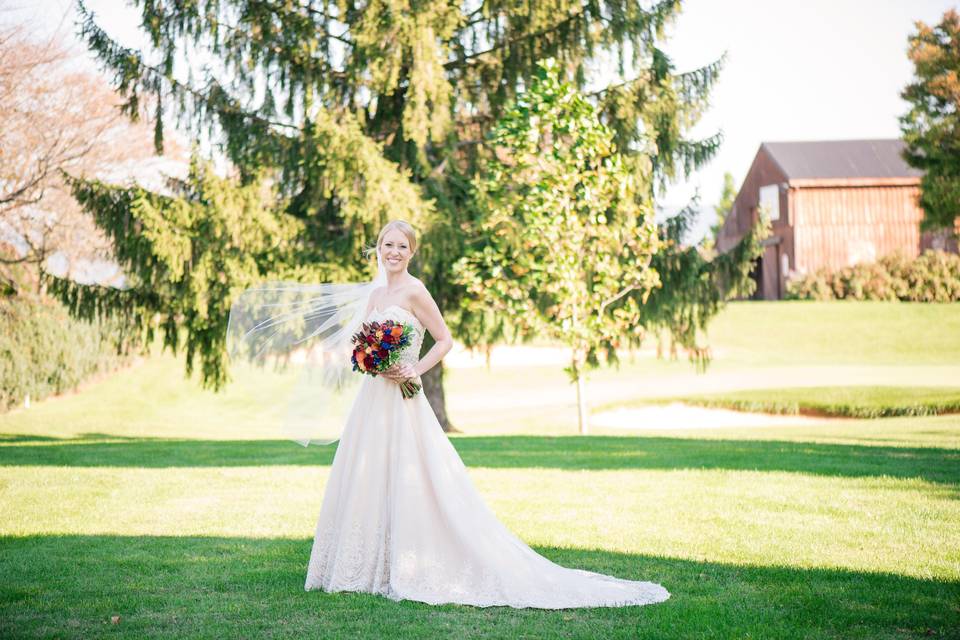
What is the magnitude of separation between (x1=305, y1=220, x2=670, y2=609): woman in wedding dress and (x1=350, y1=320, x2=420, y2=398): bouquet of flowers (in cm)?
11

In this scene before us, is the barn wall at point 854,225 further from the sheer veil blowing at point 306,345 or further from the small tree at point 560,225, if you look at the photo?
the sheer veil blowing at point 306,345

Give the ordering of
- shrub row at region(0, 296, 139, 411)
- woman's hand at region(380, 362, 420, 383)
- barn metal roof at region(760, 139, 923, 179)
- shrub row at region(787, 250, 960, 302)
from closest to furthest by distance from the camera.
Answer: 1. woman's hand at region(380, 362, 420, 383)
2. shrub row at region(0, 296, 139, 411)
3. shrub row at region(787, 250, 960, 302)
4. barn metal roof at region(760, 139, 923, 179)

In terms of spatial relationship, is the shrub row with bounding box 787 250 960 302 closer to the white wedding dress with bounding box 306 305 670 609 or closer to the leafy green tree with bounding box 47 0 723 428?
the leafy green tree with bounding box 47 0 723 428

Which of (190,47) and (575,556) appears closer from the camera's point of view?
(575,556)

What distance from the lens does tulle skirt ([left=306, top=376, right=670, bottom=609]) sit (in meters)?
5.20

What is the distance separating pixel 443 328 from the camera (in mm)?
5707

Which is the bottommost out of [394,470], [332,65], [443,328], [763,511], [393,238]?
[763,511]

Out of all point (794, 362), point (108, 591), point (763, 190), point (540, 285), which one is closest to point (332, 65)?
point (540, 285)

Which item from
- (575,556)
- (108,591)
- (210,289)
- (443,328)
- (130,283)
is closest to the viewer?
(108,591)

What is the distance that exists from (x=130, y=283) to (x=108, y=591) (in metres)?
10.9

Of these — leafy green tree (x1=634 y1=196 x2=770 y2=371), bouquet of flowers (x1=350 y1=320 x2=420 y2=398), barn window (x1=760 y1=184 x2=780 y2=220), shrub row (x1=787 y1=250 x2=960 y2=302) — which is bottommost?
bouquet of flowers (x1=350 y1=320 x2=420 y2=398)

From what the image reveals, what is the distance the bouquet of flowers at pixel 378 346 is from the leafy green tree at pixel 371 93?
28.8 ft

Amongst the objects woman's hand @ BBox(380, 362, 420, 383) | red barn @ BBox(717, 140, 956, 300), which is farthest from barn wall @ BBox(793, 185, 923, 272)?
woman's hand @ BBox(380, 362, 420, 383)

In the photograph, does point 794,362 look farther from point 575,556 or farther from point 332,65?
point 575,556
